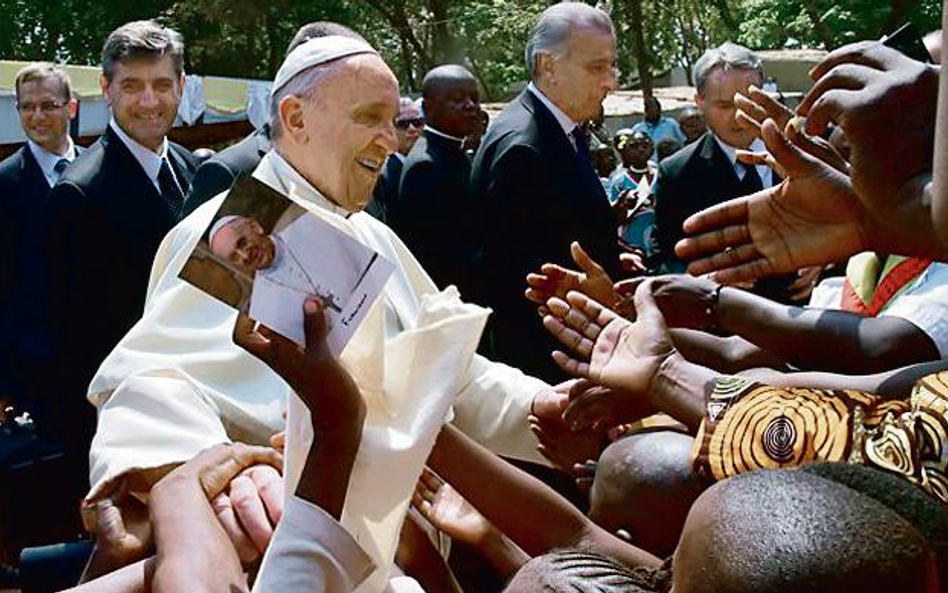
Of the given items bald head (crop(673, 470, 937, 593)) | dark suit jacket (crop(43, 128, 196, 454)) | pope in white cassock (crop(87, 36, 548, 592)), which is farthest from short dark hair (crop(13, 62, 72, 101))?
bald head (crop(673, 470, 937, 593))

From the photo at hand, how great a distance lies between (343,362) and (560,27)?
3.15m

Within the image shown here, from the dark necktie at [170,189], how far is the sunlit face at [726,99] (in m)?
2.25

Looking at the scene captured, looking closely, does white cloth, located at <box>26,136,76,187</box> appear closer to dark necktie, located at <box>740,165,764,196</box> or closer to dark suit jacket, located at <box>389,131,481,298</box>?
dark suit jacket, located at <box>389,131,481,298</box>

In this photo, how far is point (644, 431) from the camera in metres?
2.43

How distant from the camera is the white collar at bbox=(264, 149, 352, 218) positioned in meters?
2.82

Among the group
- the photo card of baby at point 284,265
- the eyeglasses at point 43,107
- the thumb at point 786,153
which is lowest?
the eyeglasses at point 43,107

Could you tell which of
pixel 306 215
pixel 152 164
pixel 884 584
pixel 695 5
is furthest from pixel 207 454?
pixel 695 5

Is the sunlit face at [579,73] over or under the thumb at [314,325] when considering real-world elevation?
under

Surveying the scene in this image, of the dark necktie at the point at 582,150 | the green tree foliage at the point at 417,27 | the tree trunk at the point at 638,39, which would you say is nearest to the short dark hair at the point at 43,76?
the dark necktie at the point at 582,150

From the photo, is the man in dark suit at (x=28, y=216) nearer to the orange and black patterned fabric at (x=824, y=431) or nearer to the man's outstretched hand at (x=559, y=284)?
the man's outstretched hand at (x=559, y=284)

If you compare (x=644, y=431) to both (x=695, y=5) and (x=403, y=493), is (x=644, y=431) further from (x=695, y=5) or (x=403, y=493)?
(x=695, y=5)

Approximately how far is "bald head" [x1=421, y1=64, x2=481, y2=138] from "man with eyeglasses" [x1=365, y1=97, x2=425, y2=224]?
189mm

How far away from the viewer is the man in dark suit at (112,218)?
3.98 metres

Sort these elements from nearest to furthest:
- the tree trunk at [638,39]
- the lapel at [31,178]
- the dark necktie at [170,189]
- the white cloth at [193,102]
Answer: the dark necktie at [170,189], the lapel at [31,178], the white cloth at [193,102], the tree trunk at [638,39]
